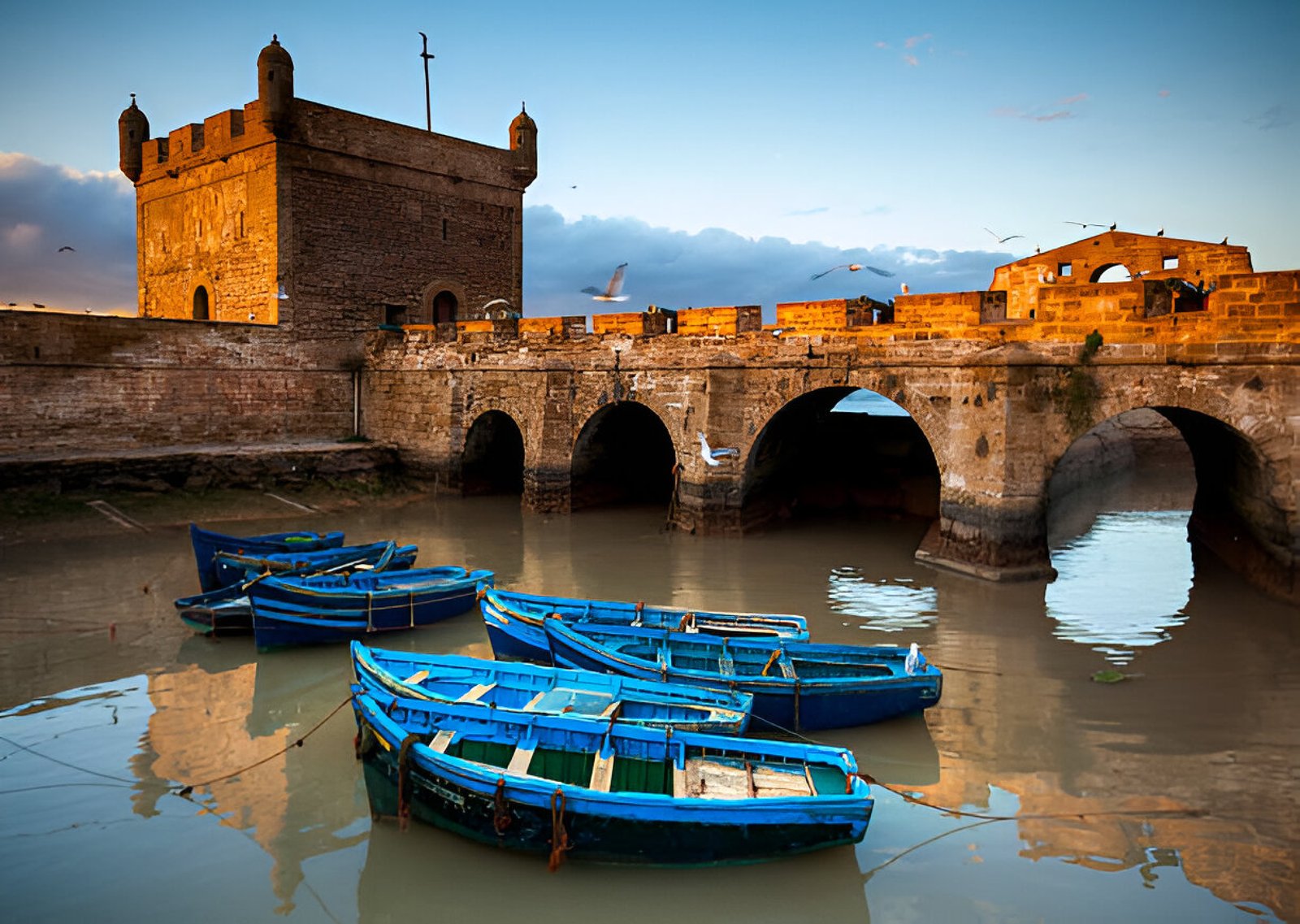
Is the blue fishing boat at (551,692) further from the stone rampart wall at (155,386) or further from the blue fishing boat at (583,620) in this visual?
the stone rampart wall at (155,386)

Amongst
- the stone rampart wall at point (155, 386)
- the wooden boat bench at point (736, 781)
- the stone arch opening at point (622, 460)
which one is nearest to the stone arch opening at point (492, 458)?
the stone arch opening at point (622, 460)

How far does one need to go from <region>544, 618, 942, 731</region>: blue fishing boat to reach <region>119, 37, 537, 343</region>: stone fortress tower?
13.9 m

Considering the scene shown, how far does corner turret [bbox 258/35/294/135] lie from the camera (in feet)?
58.4

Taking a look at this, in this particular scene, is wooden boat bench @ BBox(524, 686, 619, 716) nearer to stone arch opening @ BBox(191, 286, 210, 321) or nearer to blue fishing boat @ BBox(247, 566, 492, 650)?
blue fishing boat @ BBox(247, 566, 492, 650)

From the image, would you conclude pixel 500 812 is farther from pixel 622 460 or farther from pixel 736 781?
pixel 622 460

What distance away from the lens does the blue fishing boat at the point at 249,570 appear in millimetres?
9359

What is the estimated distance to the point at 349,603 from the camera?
939cm

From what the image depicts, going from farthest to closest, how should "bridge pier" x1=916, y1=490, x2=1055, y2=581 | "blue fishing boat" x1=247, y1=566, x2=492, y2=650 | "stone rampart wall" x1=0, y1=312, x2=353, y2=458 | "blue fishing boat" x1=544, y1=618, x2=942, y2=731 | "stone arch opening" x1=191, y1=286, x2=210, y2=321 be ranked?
"stone arch opening" x1=191, y1=286, x2=210, y2=321 → "stone rampart wall" x1=0, y1=312, x2=353, y2=458 → "bridge pier" x1=916, y1=490, x2=1055, y2=581 → "blue fishing boat" x1=247, y1=566, x2=492, y2=650 → "blue fishing boat" x1=544, y1=618, x2=942, y2=731

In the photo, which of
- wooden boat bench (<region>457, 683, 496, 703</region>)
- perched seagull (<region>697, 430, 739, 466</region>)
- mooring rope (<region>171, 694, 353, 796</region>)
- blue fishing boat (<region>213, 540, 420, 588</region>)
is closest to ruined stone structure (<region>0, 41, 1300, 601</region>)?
perched seagull (<region>697, 430, 739, 466</region>)

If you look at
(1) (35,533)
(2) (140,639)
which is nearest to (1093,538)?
(2) (140,639)

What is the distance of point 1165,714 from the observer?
7465 mm

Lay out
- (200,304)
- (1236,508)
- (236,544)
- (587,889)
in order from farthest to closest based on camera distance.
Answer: (200,304) → (1236,508) → (236,544) → (587,889)

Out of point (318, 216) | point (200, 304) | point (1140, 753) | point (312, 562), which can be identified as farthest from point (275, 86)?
point (1140, 753)

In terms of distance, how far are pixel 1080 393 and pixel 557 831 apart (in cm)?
938
